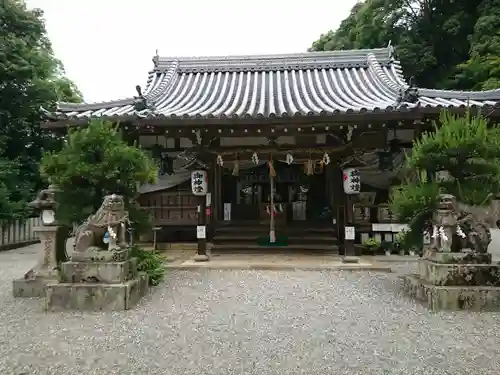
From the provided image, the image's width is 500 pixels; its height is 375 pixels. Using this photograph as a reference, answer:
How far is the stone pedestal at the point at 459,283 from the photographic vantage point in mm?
4941

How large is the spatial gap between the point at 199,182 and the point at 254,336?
5.31 m

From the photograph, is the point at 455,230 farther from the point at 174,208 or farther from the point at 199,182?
the point at 174,208

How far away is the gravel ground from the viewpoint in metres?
3.35

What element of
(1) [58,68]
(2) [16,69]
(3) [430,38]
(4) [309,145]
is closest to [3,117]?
(2) [16,69]

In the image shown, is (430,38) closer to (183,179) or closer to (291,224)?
(291,224)

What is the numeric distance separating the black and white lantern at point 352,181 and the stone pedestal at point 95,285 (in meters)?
4.99

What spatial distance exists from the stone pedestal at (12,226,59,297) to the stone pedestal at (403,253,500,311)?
200 inches

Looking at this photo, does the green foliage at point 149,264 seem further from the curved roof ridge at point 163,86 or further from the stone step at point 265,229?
the curved roof ridge at point 163,86

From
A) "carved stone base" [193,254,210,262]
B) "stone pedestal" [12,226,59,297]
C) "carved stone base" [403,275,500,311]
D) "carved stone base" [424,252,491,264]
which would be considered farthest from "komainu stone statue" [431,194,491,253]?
"stone pedestal" [12,226,59,297]

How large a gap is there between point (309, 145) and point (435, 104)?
279 cm

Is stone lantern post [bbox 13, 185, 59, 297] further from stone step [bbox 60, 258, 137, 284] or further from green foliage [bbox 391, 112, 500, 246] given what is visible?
green foliage [bbox 391, 112, 500, 246]

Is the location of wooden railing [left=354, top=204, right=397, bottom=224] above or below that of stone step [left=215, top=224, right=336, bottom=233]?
above

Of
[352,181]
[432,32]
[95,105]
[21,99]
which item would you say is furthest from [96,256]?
[432,32]

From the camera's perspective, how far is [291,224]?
11.0 meters
